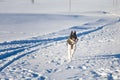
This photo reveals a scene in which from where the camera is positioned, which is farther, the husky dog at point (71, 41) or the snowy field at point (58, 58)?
the husky dog at point (71, 41)

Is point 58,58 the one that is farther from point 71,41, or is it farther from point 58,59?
point 71,41

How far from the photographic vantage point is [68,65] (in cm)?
1377

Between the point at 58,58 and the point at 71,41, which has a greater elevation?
the point at 71,41

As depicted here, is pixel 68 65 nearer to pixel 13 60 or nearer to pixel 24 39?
pixel 13 60

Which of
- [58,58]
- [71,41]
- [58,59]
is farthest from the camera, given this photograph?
[58,58]

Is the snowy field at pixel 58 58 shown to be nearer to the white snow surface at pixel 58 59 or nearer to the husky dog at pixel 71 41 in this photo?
the white snow surface at pixel 58 59

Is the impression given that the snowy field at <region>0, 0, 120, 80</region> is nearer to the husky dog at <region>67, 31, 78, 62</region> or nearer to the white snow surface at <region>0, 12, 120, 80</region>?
the white snow surface at <region>0, 12, 120, 80</region>

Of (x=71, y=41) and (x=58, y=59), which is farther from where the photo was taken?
(x=58, y=59)

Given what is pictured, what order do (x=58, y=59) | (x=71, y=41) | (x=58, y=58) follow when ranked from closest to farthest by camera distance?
(x=71, y=41) < (x=58, y=59) < (x=58, y=58)

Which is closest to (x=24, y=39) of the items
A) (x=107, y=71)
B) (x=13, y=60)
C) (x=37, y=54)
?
(x=37, y=54)

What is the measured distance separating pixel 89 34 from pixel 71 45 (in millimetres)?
10209

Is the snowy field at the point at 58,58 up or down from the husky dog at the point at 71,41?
down

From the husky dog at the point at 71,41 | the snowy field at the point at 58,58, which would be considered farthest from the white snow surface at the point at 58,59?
the husky dog at the point at 71,41

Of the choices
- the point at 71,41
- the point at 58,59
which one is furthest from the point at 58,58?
the point at 71,41
